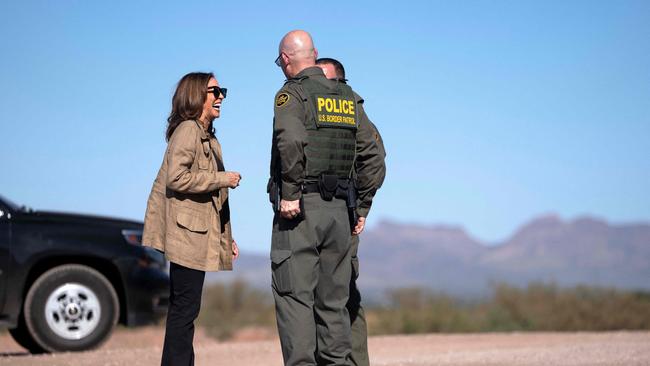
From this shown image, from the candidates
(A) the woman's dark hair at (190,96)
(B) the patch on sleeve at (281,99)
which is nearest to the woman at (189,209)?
(A) the woman's dark hair at (190,96)

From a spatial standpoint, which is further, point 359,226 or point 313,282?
point 359,226

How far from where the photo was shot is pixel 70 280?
417 inches

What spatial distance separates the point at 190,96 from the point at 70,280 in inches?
180

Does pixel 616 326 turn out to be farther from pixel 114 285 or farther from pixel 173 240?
pixel 173 240

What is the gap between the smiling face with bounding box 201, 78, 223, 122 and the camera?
6.61 m

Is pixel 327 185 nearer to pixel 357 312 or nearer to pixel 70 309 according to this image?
pixel 357 312

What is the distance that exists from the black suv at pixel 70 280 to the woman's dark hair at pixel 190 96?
170 inches

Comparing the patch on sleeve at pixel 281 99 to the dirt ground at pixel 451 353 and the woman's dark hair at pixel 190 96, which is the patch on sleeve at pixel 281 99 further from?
the dirt ground at pixel 451 353

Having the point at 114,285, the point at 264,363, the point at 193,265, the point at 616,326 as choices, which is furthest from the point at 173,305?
the point at 616,326

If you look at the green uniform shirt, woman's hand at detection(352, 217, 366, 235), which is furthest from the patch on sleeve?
woman's hand at detection(352, 217, 366, 235)

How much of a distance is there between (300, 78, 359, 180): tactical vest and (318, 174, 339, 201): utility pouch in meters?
0.04

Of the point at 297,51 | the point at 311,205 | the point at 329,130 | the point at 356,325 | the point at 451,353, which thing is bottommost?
the point at 451,353

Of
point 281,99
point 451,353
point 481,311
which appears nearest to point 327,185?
point 281,99

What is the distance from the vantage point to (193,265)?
252 inches
